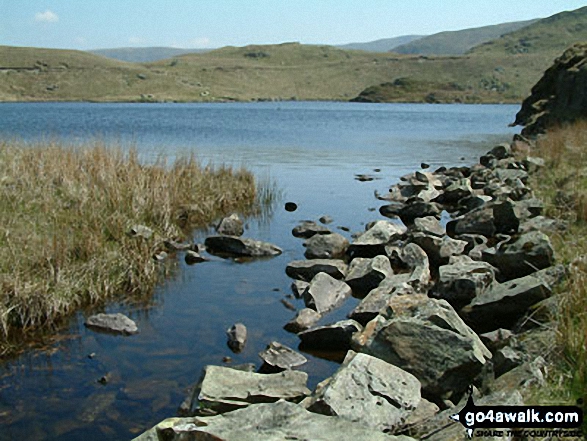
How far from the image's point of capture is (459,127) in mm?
A: 49906

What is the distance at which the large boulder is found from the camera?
14.1 feet

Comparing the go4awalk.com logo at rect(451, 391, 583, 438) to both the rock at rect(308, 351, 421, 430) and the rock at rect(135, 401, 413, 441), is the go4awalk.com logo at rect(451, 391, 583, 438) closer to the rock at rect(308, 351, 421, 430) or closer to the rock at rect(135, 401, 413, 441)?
the rock at rect(135, 401, 413, 441)

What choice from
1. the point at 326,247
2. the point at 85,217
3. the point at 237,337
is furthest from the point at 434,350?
the point at 85,217

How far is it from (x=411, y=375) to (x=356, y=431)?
4.20ft

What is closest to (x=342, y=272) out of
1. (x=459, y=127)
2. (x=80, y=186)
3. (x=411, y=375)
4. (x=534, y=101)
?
(x=411, y=375)

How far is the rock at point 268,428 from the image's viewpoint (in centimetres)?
357

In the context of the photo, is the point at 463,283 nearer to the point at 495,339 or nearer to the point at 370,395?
the point at 495,339

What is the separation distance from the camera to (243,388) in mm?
5129

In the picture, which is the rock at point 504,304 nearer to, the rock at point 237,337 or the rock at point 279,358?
the rock at point 279,358

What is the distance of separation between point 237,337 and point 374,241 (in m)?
4.19

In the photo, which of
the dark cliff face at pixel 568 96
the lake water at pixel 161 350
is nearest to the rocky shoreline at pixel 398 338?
the lake water at pixel 161 350

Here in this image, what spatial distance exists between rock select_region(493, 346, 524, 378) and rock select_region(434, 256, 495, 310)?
2.38m

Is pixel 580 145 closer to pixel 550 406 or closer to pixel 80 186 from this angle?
pixel 80 186

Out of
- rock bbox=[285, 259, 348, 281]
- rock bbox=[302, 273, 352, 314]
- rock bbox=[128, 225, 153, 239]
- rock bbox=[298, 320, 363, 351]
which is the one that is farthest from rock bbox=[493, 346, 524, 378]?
rock bbox=[128, 225, 153, 239]
